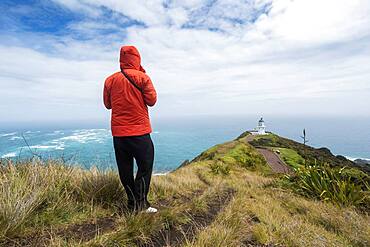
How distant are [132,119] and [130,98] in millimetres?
256

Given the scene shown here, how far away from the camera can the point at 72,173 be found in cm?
393

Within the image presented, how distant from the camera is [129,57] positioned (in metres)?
3.35

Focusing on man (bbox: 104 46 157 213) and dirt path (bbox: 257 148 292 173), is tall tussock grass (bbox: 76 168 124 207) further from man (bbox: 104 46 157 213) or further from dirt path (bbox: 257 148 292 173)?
dirt path (bbox: 257 148 292 173)

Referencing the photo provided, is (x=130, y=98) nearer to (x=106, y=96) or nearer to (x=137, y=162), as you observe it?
(x=106, y=96)

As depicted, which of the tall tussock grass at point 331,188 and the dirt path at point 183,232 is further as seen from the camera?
the tall tussock grass at point 331,188

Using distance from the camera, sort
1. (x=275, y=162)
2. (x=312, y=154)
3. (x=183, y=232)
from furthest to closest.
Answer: (x=312, y=154), (x=275, y=162), (x=183, y=232)

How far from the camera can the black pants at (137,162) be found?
3.24m

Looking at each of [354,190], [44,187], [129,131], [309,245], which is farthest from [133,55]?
[354,190]

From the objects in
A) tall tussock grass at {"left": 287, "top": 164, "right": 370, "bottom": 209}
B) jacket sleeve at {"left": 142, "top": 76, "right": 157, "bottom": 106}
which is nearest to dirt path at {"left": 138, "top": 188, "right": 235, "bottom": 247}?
jacket sleeve at {"left": 142, "top": 76, "right": 157, "bottom": 106}

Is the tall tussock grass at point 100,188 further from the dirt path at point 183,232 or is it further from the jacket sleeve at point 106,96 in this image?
the jacket sleeve at point 106,96

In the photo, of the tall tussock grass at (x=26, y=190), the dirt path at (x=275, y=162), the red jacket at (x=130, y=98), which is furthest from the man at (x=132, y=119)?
the dirt path at (x=275, y=162)

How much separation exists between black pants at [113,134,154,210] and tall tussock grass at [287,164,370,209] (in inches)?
177

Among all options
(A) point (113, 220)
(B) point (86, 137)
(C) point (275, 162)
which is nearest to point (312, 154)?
(C) point (275, 162)

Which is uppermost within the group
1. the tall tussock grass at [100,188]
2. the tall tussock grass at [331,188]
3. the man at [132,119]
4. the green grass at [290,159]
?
the man at [132,119]
